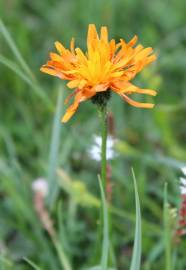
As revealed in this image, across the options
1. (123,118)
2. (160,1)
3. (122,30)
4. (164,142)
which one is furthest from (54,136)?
(160,1)

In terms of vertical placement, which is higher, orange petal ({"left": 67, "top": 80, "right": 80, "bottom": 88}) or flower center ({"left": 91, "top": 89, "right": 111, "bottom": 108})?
orange petal ({"left": 67, "top": 80, "right": 80, "bottom": 88})

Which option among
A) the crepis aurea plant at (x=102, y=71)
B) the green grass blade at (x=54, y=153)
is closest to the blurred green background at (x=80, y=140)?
the green grass blade at (x=54, y=153)

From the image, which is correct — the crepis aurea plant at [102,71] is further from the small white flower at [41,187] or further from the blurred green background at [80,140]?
the small white flower at [41,187]

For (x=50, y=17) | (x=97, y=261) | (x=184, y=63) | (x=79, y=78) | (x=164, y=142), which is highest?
(x=50, y=17)

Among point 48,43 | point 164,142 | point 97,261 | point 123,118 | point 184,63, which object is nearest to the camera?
point 97,261

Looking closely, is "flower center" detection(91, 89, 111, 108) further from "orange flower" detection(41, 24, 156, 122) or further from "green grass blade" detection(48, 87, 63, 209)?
"green grass blade" detection(48, 87, 63, 209)

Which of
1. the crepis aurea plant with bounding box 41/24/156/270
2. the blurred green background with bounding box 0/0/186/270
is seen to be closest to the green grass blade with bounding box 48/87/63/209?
the blurred green background with bounding box 0/0/186/270

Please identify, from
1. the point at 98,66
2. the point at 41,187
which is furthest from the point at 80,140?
the point at 98,66

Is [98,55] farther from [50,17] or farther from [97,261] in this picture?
[50,17]
